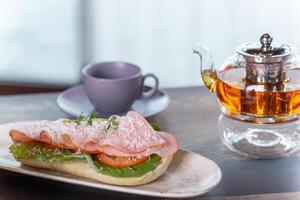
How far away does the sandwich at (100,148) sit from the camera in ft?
3.35

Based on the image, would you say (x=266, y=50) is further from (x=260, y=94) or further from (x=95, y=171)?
(x=95, y=171)

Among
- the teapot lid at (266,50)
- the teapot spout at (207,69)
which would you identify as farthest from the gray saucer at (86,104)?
the teapot lid at (266,50)

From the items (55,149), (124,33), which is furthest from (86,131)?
(124,33)

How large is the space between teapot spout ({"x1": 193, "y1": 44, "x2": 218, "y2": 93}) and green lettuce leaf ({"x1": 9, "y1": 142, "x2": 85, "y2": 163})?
0.31 metres

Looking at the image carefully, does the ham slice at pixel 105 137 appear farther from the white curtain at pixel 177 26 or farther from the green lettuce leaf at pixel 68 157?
the white curtain at pixel 177 26

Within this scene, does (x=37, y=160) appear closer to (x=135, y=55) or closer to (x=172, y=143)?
(x=172, y=143)

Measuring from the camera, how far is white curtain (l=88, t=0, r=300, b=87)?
8.23ft

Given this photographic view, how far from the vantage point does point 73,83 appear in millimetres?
2652

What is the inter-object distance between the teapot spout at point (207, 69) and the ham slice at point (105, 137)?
0.58 ft

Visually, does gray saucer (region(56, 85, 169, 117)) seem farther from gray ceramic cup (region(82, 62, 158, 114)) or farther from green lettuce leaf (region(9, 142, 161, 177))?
green lettuce leaf (region(9, 142, 161, 177))

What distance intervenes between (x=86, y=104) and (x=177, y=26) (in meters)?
1.23

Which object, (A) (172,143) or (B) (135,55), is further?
(B) (135,55)

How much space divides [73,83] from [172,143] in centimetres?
161

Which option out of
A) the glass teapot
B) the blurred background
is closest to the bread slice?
the glass teapot
